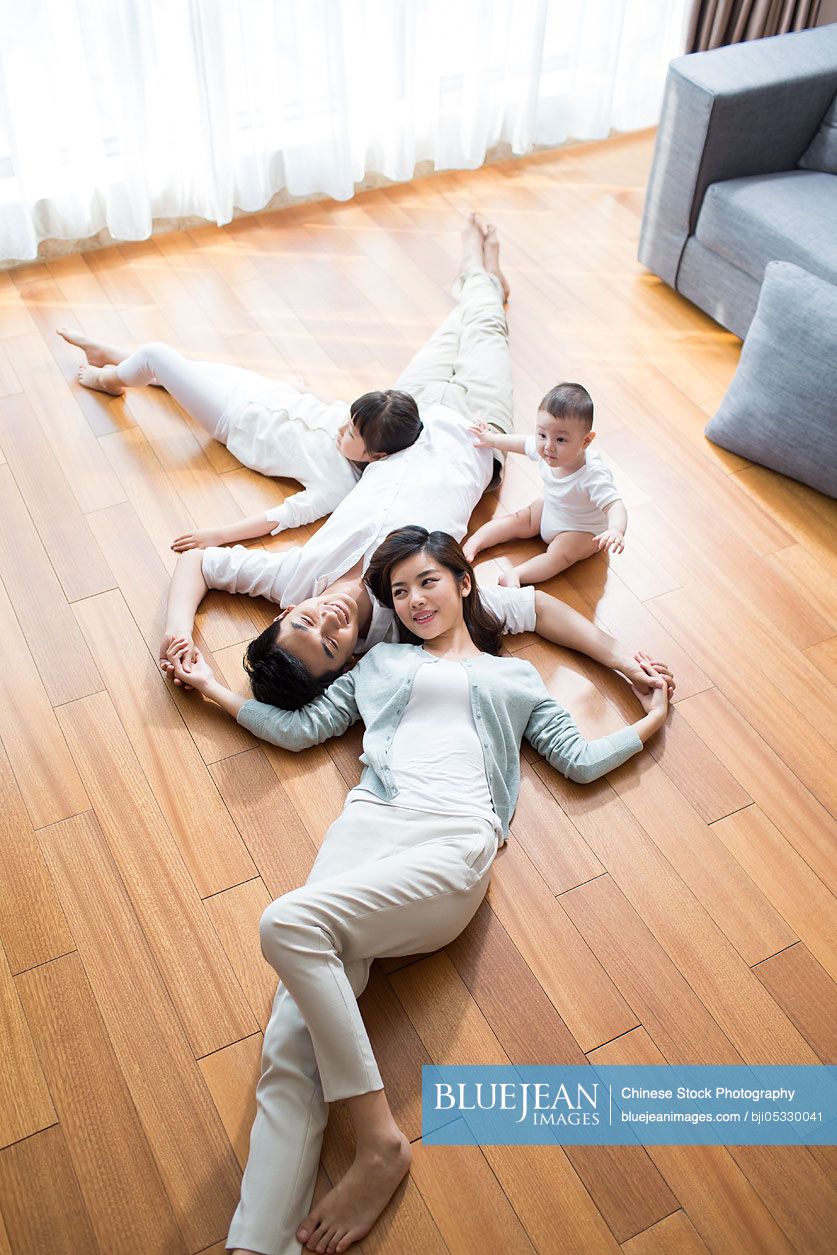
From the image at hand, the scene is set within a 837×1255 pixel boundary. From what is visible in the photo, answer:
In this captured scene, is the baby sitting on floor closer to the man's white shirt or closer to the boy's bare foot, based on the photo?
the man's white shirt

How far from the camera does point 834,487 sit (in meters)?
2.53

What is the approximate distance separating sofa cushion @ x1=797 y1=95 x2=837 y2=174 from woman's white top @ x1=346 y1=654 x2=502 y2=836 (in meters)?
1.89

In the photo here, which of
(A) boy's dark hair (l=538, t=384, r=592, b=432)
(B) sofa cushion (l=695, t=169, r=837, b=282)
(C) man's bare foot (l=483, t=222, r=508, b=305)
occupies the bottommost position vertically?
(C) man's bare foot (l=483, t=222, r=508, b=305)

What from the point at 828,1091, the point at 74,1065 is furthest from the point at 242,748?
the point at 828,1091

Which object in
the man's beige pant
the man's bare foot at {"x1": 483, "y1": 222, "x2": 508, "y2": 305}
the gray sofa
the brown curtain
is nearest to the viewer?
the man's beige pant

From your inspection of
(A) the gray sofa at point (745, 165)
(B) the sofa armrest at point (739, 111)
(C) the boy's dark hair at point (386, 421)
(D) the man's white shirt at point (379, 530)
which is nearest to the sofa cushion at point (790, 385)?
(A) the gray sofa at point (745, 165)

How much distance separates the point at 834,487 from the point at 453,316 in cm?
106

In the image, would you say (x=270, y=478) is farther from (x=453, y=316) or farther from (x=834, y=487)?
(x=834, y=487)

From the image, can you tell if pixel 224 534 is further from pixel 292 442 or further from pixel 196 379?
pixel 196 379

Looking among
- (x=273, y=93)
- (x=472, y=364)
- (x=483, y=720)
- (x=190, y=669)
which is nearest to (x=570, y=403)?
(x=472, y=364)

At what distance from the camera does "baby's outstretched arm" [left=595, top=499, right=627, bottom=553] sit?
2174 millimetres

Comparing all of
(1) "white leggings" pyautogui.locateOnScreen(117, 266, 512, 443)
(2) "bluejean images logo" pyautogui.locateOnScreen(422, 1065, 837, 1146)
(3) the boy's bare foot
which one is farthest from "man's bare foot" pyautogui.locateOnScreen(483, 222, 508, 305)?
(2) "bluejean images logo" pyautogui.locateOnScreen(422, 1065, 837, 1146)

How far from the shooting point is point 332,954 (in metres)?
1.60

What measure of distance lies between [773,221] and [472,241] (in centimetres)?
84
